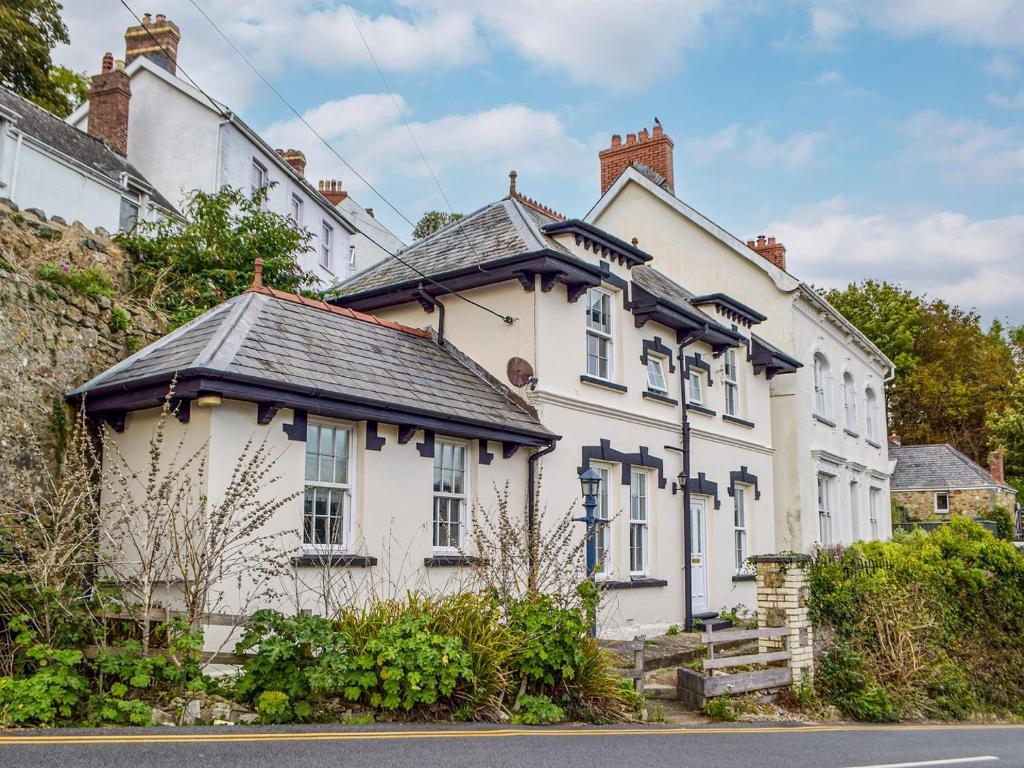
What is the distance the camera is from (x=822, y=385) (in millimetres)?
25766

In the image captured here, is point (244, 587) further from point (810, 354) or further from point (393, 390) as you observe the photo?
point (810, 354)

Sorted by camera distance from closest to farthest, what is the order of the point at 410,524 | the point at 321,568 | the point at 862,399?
the point at 321,568 < the point at 410,524 < the point at 862,399

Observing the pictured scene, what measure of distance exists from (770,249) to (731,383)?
18.0ft

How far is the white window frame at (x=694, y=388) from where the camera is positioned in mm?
19422

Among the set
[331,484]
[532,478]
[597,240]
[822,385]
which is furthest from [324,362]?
[822,385]

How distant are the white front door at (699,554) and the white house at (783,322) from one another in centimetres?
444

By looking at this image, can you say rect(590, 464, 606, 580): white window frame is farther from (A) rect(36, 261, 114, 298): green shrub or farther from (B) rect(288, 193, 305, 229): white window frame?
(B) rect(288, 193, 305, 229): white window frame

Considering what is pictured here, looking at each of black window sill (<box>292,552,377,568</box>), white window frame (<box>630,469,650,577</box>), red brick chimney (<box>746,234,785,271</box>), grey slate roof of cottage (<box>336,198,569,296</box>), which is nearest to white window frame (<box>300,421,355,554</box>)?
black window sill (<box>292,552,377,568</box>)

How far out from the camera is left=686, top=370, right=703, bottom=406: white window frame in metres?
19.4

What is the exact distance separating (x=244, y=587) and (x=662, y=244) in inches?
673

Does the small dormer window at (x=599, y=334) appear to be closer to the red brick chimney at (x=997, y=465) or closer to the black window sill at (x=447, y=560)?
the black window sill at (x=447, y=560)

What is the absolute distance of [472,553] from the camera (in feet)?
44.1

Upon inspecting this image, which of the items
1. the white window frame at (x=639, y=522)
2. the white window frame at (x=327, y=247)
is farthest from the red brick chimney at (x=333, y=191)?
the white window frame at (x=639, y=522)

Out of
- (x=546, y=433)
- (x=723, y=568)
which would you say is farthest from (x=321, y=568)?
(x=723, y=568)
